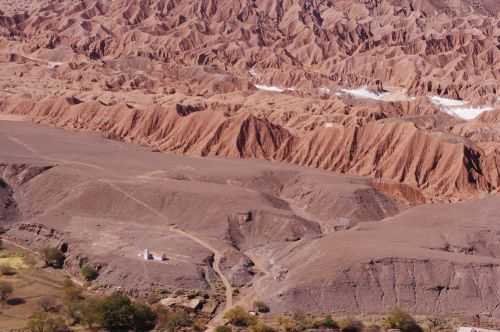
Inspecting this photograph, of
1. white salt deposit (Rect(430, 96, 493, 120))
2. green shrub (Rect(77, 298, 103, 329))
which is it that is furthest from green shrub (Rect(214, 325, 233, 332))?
white salt deposit (Rect(430, 96, 493, 120))

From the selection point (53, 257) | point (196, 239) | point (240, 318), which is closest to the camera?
point (240, 318)

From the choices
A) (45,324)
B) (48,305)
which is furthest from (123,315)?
(48,305)

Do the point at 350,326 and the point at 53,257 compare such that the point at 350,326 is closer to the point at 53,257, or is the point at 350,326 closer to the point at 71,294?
the point at 71,294

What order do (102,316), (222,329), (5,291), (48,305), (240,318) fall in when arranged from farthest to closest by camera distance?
(5,291), (48,305), (240,318), (102,316), (222,329)

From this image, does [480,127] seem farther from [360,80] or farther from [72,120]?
[72,120]

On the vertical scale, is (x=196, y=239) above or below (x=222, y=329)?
below

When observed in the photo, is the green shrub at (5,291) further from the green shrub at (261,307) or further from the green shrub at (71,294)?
the green shrub at (261,307)

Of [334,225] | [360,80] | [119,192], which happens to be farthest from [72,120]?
[360,80]

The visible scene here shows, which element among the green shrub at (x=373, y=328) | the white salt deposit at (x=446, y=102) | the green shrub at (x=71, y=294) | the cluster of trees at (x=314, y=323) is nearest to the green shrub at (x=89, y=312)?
the green shrub at (x=71, y=294)
